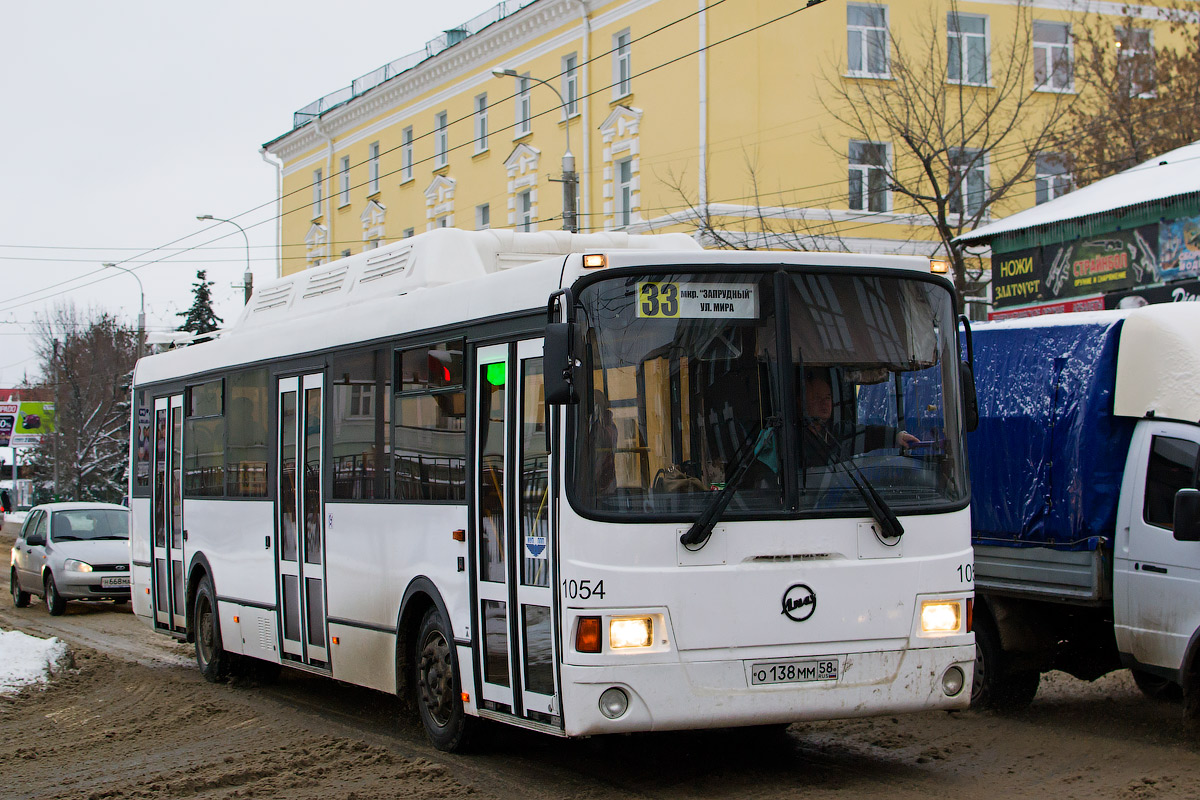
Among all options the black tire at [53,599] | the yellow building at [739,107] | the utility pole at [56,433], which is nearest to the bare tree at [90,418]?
the utility pole at [56,433]

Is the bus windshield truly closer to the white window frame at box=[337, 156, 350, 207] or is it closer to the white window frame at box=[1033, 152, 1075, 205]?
the white window frame at box=[1033, 152, 1075, 205]

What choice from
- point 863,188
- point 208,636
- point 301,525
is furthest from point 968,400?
point 863,188

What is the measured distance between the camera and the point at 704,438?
280 inches

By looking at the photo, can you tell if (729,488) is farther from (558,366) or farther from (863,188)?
(863,188)

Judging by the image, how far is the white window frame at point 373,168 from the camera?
156ft

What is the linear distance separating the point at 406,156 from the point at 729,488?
40.3 meters

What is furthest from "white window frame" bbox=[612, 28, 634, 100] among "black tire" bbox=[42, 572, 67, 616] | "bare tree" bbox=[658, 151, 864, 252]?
"black tire" bbox=[42, 572, 67, 616]

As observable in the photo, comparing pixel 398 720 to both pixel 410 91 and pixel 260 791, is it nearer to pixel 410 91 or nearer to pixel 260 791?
pixel 260 791

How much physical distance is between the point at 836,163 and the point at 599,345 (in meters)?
27.3

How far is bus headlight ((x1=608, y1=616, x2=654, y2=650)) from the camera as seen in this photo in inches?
276

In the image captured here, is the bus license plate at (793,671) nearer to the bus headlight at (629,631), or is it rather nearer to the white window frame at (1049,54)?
the bus headlight at (629,631)

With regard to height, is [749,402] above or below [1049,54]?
below

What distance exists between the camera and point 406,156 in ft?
151

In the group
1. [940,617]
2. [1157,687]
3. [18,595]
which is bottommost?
[18,595]
